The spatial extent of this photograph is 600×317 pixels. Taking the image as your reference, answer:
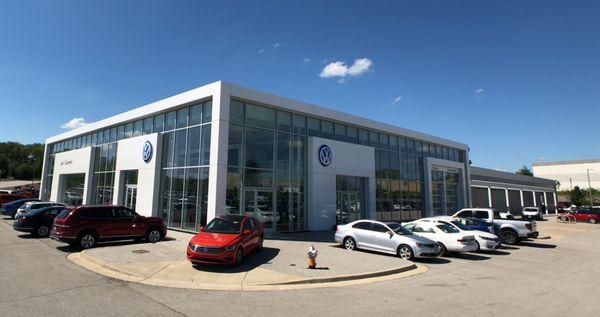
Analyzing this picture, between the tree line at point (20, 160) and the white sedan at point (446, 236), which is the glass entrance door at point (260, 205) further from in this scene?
the tree line at point (20, 160)

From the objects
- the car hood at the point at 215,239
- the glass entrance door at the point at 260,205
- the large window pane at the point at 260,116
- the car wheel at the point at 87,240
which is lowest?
the car wheel at the point at 87,240

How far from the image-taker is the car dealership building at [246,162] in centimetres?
1822

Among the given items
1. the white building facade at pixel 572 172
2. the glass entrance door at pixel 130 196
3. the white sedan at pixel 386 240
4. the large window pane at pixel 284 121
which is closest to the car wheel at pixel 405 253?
the white sedan at pixel 386 240

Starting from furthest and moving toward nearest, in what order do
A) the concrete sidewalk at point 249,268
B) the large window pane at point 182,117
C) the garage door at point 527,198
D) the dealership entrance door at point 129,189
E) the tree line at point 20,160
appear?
1. the tree line at point 20,160
2. the garage door at point 527,198
3. the dealership entrance door at point 129,189
4. the large window pane at point 182,117
5. the concrete sidewalk at point 249,268

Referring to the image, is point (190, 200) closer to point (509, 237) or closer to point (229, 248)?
point (229, 248)

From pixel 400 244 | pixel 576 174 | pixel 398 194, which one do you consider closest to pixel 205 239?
pixel 400 244

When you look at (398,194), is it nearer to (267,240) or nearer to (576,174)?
(267,240)

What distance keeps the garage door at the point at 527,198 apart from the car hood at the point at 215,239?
59.9m

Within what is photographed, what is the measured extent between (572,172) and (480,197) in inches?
3899

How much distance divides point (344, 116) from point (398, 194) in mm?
9421

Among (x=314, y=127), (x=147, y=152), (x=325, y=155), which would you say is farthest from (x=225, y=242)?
(x=147, y=152)

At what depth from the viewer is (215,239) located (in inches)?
424

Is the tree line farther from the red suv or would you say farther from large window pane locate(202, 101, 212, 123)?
the red suv

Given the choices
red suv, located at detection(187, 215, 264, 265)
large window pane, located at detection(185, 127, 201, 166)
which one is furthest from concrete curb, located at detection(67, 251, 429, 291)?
large window pane, located at detection(185, 127, 201, 166)
